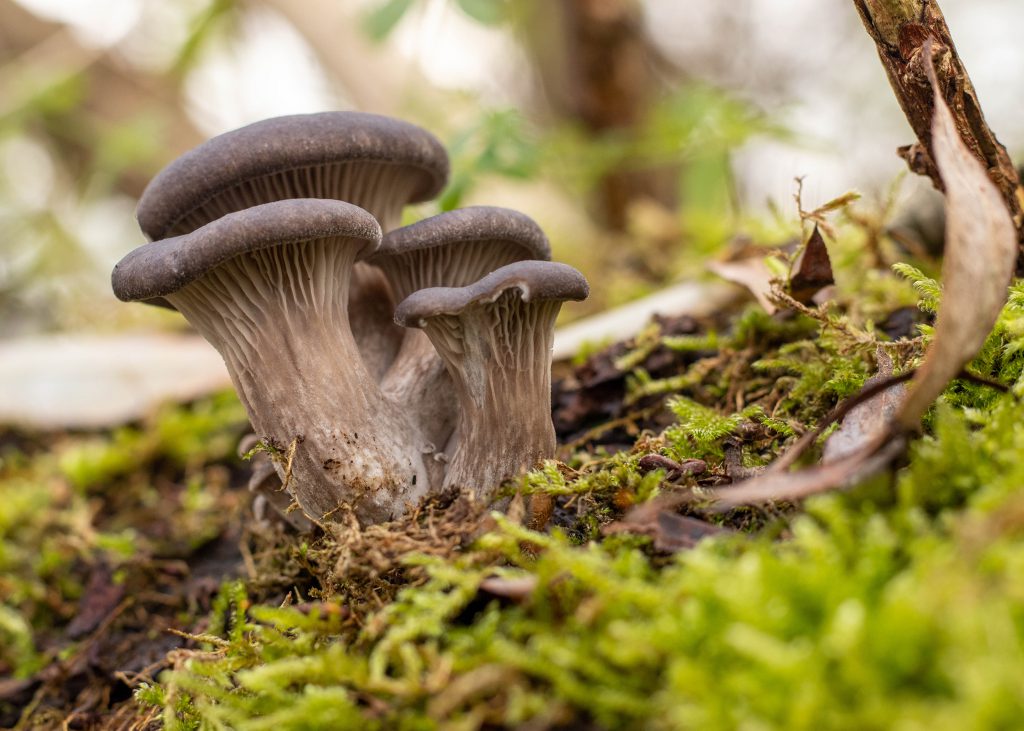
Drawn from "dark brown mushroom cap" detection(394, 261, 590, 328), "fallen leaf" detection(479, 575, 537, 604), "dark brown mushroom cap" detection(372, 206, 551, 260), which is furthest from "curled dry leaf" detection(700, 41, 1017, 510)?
"dark brown mushroom cap" detection(372, 206, 551, 260)

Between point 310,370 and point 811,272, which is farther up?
point 811,272

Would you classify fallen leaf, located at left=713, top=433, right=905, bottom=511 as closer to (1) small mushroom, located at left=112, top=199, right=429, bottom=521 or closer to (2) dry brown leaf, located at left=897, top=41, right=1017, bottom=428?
(2) dry brown leaf, located at left=897, top=41, right=1017, bottom=428

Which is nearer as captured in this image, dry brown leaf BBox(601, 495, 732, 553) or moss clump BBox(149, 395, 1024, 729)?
moss clump BBox(149, 395, 1024, 729)

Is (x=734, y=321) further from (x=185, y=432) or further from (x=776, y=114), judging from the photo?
(x=185, y=432)

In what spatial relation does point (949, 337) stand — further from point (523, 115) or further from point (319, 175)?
point (523, 115)

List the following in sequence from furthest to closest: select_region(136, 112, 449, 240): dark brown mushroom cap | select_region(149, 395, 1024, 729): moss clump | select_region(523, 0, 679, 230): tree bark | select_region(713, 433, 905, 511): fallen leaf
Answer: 1. select_region(523, 0, 679, 230): tree bark
2. select_region(136, 112, 449, 240): dark brown mushroom cap
3. select_region(713, 433, 905, 511): fallen leaf
4. select_region(149, 395, 1024, 729): moss clump

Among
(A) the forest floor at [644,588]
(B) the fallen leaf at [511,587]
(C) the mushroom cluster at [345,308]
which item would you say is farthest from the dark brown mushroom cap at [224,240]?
(B) the fallen leaf at [511,587]

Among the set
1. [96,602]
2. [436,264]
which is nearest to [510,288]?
[436,264]

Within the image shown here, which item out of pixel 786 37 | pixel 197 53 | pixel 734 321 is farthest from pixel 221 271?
pixel 786 37
